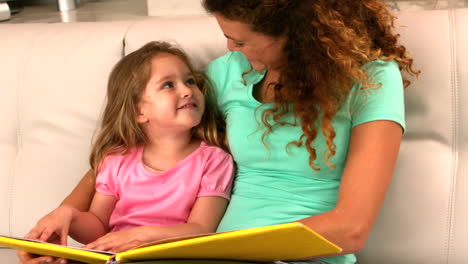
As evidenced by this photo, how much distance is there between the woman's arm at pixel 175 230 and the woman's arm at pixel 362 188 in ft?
1.00

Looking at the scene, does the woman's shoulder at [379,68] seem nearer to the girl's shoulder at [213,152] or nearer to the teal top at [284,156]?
the teal top at [284,156]

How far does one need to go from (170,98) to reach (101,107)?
0.98ft

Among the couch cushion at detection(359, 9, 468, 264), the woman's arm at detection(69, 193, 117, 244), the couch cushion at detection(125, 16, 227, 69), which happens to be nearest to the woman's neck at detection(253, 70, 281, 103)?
the couch cushion at detection(125, 16, 227, 69)

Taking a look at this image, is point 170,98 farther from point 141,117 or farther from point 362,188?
point 362,188

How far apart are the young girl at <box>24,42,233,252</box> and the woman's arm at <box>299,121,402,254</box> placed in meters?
0.36

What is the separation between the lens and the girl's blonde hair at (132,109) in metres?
1.67

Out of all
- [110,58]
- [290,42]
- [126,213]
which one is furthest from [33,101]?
[290,42]

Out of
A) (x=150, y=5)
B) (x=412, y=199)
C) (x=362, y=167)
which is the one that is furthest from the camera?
(x=150, y=5)

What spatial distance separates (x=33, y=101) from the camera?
6.20 ft

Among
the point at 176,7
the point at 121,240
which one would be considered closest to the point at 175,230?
the point at 121,240

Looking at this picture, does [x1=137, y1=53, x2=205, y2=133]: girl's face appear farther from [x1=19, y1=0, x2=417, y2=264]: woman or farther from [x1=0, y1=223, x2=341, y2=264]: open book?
[x1=0, y1=223, x2=341, y2=264]: open book

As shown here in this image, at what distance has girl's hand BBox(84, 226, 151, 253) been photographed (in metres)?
1.40

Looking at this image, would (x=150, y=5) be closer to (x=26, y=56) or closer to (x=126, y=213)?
(x=26, y=56)

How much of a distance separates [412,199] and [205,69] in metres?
0.62
